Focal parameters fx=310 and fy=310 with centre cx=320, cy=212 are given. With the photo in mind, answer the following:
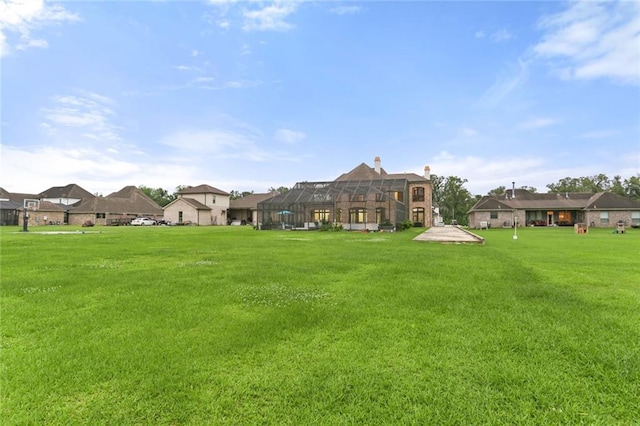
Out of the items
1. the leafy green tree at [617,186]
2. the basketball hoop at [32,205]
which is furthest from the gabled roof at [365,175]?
the basketball hoop at [32,205]

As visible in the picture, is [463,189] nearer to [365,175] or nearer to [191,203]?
[365,175]

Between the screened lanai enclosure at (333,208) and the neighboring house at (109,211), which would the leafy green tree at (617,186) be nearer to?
the screened lanai enclosure at (333,208)

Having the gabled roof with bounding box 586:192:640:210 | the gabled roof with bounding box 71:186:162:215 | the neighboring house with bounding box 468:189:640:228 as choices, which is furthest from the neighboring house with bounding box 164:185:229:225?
the gabled roof with bounding box 586:192:640:210

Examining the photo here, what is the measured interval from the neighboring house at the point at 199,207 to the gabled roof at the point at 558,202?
1547 inches

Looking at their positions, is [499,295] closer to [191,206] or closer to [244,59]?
[244,59]

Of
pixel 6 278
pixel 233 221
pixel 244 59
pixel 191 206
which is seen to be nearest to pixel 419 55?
pixel 244 59

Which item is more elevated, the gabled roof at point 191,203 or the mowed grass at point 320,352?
the gabled roof at point 191,203

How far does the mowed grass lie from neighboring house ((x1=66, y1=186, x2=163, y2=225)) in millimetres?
51217

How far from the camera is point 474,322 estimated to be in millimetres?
4109

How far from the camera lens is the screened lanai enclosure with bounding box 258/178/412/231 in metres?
28.7

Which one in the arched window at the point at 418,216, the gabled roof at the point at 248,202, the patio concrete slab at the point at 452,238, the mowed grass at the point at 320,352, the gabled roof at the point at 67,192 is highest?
the gabled roof at the point at 67,192

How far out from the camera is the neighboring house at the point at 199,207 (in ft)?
158

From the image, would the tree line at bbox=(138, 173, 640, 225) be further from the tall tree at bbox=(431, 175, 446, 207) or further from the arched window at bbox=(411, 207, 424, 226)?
the arched window at bbox=(411, 207, 424, 226)

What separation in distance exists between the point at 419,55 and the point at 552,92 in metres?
9.74
